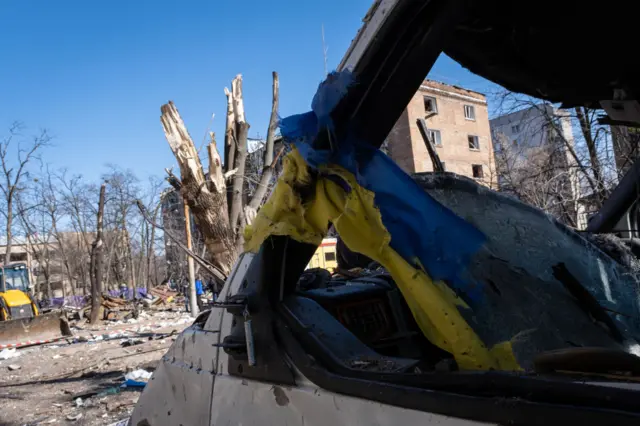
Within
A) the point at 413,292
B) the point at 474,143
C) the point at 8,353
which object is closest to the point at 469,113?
the point at 474,143

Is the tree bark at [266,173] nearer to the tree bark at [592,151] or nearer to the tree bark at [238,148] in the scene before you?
the tree bark at [238,148]

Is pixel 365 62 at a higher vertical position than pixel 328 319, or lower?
higher

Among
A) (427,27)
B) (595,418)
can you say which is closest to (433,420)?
(595,418)

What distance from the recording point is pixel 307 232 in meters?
1.98

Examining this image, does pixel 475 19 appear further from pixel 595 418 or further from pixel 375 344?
pixel 375 344

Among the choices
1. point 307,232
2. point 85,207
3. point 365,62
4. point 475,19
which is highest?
point 85,207

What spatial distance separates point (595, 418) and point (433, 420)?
1.38 ft

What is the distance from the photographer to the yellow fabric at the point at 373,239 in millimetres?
1805

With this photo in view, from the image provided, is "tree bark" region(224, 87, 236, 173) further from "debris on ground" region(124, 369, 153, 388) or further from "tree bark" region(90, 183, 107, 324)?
"tree bark" region(90, 183, 107, 324)

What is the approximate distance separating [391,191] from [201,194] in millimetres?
5734

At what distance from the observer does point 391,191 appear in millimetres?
1790

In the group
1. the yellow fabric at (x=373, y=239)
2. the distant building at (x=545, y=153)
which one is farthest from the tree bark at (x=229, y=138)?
the yellow fabric at (x=373, y=239)

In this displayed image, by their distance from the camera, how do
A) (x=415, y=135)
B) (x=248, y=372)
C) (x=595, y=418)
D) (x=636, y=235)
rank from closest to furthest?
(x=595, y=418) → (x=248, y=372) → (x=636, y=235) → (x=415, y=135)

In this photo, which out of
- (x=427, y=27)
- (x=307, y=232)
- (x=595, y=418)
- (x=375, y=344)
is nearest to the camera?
(x=595, y=418)
